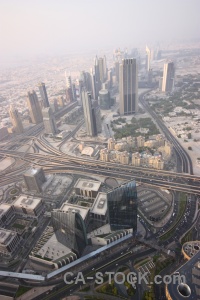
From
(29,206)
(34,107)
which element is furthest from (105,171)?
(34,107)

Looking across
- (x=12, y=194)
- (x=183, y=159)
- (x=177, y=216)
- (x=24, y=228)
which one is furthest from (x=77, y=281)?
(x=183, y=159)

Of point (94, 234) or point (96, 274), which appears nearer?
point (96, 274)

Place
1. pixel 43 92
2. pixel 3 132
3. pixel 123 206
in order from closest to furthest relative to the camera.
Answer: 1. pixel 123 206
2. pixel 3 132
3. pixel 43 92

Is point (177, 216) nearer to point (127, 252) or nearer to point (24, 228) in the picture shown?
point (127, 252)

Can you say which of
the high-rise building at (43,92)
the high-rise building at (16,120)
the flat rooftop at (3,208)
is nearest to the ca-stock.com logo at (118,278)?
the flat rooftop at (3,208)

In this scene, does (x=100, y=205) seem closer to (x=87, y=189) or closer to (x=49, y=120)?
(x=87, y=189)

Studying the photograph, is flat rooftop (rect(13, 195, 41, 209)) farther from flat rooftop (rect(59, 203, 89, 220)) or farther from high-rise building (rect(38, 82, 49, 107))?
high-rise building (rect(38, 82, 49, 107))

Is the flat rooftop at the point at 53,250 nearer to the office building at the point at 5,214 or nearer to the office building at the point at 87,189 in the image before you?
the office building at the point at 5,214
